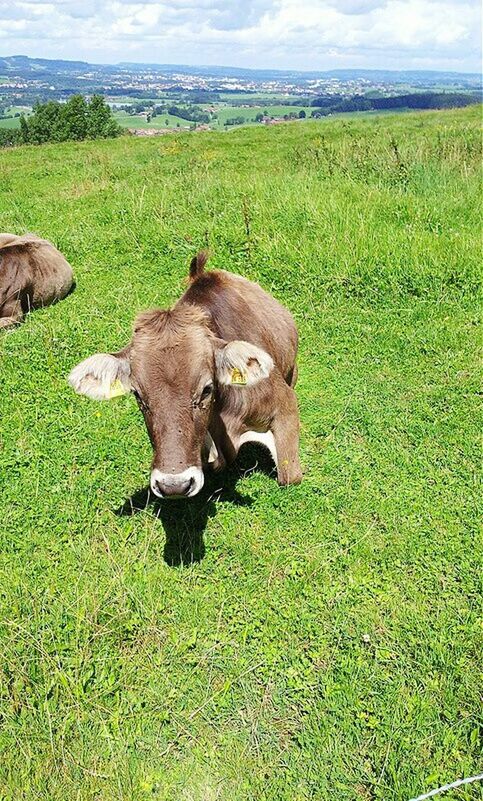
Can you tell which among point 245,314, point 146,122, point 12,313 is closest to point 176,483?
point 245,314

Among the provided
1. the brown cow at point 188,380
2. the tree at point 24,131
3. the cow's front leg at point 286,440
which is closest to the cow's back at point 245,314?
the brown cow at point 188,380

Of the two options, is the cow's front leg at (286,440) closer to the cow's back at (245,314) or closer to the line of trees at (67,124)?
the cow's back at (245,314)

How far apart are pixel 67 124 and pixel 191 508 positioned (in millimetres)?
44066

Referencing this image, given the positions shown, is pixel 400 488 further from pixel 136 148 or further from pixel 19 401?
pixel 136 148

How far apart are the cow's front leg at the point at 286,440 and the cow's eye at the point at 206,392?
1516 mm

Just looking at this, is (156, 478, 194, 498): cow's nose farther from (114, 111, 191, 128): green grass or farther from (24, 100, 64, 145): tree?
(114, 111, 191, 128): green grass

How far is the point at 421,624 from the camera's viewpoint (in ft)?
12.8

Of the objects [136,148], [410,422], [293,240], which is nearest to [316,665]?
[410,422]

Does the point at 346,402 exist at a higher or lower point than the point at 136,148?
lower

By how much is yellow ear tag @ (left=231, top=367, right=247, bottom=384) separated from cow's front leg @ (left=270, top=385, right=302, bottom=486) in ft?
4.22

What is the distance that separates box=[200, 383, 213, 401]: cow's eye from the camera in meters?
3.82

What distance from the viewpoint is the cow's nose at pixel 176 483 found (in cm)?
351

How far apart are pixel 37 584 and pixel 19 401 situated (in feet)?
8.82

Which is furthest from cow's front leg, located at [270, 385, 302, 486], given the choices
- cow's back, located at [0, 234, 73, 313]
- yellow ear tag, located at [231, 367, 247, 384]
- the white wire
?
cow's back, located at [0, 234, 73, 313]
